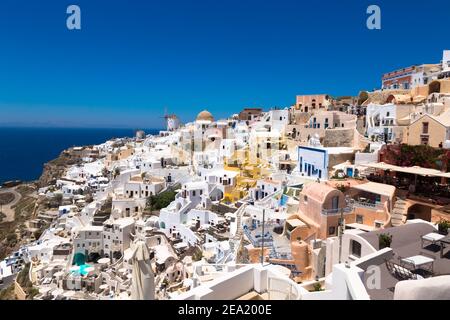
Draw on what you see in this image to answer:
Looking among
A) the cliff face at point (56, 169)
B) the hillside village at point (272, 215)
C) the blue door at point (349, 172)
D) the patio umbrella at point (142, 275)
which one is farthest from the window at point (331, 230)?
the cliff face at point (56, 169)

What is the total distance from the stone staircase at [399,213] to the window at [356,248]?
637cm

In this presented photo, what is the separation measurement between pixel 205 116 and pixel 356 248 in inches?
2055

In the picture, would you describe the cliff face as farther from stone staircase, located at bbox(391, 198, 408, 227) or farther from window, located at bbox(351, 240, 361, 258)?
window, located at bbox(351, 240, 361, 258)

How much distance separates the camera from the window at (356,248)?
1088 centimetres

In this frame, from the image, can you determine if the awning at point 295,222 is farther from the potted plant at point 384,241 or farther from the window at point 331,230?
the potted plant at point 384,241

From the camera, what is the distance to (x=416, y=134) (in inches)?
860

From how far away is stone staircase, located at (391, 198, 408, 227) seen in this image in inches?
638

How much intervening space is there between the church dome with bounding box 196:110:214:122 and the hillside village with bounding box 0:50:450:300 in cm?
819

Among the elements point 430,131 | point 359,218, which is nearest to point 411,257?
point 359,218

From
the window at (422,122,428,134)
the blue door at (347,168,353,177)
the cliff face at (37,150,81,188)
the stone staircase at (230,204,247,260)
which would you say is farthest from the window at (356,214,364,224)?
the cliff face at (37,150,81,188)

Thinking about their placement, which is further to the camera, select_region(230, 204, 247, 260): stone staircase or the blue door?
the blue door

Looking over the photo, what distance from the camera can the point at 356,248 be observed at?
11031mm
